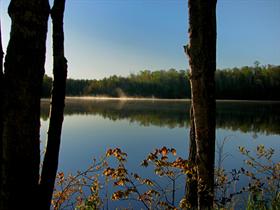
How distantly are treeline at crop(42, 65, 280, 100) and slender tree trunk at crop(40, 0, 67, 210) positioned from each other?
70175mm

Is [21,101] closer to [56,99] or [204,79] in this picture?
[56,99]

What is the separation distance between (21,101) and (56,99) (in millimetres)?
420

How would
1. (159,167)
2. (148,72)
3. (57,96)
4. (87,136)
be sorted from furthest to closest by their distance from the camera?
(148,72) → (87,136) → (159,167) → (57,96)

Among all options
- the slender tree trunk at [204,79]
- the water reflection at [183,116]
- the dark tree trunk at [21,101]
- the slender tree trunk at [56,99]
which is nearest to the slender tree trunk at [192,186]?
the slender tree trunk at [204,79]

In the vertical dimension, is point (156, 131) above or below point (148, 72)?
below

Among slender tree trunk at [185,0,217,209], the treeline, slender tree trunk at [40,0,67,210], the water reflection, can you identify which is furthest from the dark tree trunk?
the treeline

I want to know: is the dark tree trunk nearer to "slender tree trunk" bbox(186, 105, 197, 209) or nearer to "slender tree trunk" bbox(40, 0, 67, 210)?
"slender tree trunk" bbox(40, 0, 67, 210)

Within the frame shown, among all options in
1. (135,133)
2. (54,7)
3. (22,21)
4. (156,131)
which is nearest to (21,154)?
(22,21)

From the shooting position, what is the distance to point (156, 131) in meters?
22.5

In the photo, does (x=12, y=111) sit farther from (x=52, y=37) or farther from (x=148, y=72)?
(x=148, y=72)

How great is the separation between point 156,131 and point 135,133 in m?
1.86

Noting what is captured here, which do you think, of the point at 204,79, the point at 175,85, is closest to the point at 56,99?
the point at 204,79

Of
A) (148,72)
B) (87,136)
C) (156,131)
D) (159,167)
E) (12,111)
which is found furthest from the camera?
(148,72)

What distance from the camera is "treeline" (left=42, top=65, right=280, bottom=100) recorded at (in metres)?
84.9
